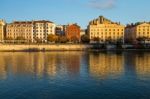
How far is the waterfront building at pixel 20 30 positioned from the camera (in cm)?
13450

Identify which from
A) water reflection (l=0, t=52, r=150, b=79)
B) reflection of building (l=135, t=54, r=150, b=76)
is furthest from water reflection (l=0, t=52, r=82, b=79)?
reflection of building (l=135, t=54, r=150, b=76)

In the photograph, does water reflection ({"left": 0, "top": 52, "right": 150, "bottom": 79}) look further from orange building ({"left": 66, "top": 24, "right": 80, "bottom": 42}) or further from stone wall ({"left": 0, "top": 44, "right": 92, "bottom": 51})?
orange building ({"left": 66, "top": 24, "right": 80, "bottom": 42})

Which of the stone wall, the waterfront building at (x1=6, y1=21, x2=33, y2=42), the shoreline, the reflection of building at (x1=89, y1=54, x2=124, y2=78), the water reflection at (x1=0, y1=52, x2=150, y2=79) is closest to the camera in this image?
the reflection of building at (x1=89, y1=54, x2=124, y2=78)

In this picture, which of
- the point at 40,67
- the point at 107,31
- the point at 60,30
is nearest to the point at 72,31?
the point at 107,31

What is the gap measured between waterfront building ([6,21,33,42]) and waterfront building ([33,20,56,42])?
2199 mm

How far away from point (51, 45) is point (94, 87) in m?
82.9

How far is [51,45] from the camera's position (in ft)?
355

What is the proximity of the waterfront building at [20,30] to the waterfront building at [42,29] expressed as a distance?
2199 millimetres

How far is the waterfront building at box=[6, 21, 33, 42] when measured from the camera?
134500 millimetres

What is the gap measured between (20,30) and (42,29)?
9.99m

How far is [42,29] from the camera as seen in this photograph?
135 metres

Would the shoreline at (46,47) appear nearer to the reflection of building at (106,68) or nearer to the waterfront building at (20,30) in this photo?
the waterfront building at (20,30)

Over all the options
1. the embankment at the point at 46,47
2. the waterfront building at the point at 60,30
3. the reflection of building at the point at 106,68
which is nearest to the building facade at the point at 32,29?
the waterfront building at the point at 60,30

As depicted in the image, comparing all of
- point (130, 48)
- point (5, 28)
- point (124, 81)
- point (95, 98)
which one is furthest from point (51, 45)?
point (95, 98)
